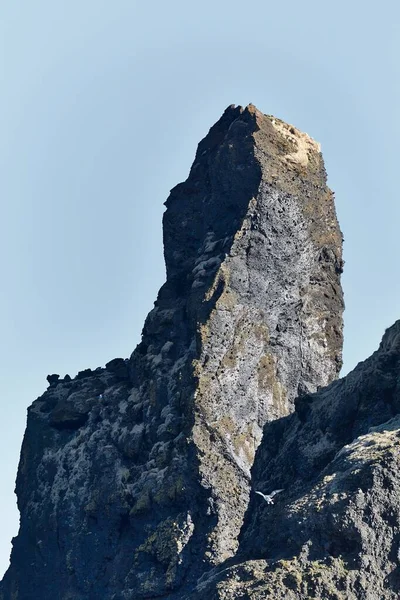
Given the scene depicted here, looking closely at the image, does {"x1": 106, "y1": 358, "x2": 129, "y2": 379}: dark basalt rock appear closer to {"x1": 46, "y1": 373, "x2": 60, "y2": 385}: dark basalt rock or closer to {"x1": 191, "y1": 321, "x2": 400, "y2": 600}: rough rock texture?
{"x1": 46, "y1": 373, "x2": 60, "y2": 385}: dark basalt rock

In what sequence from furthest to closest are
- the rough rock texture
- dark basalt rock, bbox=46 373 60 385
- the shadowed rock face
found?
1. dark basalt rock, bbox=46 373 60 385
2. the shadowed rock face
3. the rough rock texture

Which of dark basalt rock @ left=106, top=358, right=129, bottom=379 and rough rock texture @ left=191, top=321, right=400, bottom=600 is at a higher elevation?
dark basalt rock @ left=106, top=358, right=129, bottom=379

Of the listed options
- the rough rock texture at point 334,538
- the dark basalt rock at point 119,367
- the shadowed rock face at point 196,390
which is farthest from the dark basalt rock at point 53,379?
the rough rock texture at point 334,538

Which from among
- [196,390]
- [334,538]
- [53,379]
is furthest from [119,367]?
[334,538]

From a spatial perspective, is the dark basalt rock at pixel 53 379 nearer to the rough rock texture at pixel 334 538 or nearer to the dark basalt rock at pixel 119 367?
the dark basalt rock at pixel 119 367

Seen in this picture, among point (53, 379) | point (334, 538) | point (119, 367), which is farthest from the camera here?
point (53, 379)

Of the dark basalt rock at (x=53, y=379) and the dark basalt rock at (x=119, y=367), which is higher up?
the dark basalt rock at (x=53, y=379)

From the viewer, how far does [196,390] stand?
89.6 m

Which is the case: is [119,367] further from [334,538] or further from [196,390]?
[334,538]

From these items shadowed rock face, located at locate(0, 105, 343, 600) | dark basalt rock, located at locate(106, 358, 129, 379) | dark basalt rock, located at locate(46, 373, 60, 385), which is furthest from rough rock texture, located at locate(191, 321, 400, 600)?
dark basalt rock, located at locate(46, 373, 60, 385)

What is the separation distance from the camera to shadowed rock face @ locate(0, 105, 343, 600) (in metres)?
86.3

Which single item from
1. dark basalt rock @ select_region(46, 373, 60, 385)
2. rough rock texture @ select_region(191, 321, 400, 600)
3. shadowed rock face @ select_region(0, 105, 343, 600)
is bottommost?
rough rock texture @ select_region(191, 321, 400, 600)

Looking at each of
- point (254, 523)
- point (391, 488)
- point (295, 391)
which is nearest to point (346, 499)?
point (391, 488)

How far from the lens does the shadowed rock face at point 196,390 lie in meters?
86.3
